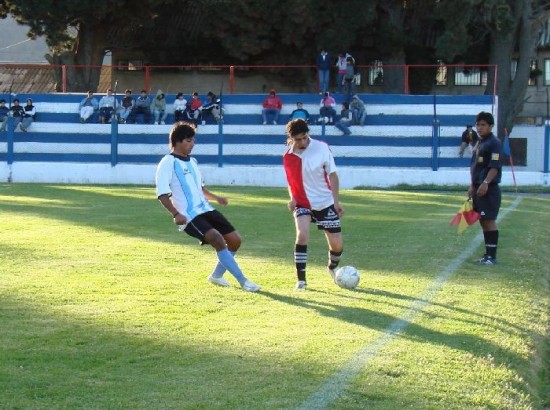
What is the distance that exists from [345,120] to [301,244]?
896 inches

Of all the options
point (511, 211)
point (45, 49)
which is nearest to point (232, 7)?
point (45, 49)

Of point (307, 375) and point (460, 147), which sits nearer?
point (307, 375)

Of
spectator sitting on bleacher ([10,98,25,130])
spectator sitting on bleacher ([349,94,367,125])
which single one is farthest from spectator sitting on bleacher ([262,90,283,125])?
spectator sitting on bleacher ([10,98,25,130])

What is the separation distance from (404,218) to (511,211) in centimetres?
293

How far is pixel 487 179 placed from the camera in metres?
11.6

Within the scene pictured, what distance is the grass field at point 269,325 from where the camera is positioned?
234 inches

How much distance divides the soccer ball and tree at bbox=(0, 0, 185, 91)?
28.4 meters

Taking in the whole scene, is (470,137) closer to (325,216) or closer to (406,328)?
(325,216)

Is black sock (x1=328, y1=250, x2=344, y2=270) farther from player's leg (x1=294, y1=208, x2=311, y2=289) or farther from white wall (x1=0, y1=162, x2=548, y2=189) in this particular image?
white wall (x1=0, y1=162, x2=548, y2=189)

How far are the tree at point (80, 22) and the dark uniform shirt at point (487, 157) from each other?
26672 millimetres

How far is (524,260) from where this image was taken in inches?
484

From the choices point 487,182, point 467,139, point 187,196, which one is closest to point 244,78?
point 467,139

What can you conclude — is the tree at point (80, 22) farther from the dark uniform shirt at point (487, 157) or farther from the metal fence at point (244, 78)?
the dark uniform shirt at point (487, 157)

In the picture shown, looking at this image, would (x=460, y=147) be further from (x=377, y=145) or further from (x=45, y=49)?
(x=45, y=49)
